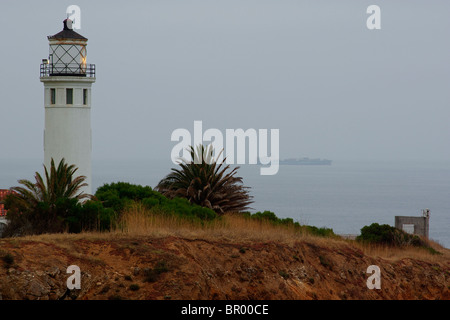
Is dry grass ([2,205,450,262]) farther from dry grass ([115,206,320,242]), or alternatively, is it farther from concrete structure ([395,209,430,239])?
concrete structure ([395,209,430,239])

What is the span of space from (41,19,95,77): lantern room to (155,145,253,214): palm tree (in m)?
7.40

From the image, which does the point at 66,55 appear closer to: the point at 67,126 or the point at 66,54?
the point at 66,54

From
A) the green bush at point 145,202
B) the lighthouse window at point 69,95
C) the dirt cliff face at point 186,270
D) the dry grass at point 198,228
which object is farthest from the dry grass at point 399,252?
the lighthouse window at point 69,95

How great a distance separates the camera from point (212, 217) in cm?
2662

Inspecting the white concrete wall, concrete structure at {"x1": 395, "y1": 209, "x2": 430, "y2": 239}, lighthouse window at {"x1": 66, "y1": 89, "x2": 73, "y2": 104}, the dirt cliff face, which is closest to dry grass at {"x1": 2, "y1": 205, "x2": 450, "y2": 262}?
the dirt cliff face

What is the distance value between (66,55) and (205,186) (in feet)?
Answer: 32.0

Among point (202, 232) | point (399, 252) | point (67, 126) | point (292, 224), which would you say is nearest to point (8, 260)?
point (202, 232)

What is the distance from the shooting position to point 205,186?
32719 mm

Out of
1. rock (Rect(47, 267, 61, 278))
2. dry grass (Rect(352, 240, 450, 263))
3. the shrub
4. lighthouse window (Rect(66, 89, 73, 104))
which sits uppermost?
lighthouse window (Rect(66, 89, 73, 104))

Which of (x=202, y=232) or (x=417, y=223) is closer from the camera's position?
(x=202, y=232)

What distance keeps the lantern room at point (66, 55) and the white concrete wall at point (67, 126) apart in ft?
1.40

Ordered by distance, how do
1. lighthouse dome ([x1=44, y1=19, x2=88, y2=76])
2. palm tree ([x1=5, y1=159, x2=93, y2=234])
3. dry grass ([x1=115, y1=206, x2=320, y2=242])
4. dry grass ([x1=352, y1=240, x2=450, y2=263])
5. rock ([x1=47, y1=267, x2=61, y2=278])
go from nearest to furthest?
rock ([x1=47, y1=267, x2=61, y2=278]) < dry grass ([x1=115, y1=206, x2=320, y2=242]) < palm tree ([x1=5, y1=159, x2=93, y2=234]) < dry grass ([x1=352, y1=240, x2=450, y2=263]) < lighthouse dome ([x1=44, y1=19, x2=88, y2=76])

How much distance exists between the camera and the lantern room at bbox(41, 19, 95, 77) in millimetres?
35969

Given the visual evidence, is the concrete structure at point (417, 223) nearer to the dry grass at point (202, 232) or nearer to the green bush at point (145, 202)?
the dry grass at point (202, 232)
